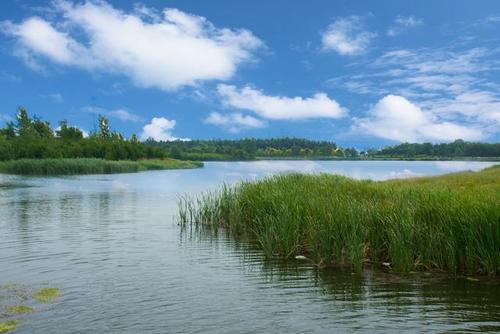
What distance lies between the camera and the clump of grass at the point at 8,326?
31.3 ft

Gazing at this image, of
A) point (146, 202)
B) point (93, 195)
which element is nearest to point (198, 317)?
point (146, 202)

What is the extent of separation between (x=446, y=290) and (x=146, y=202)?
27.6 meters

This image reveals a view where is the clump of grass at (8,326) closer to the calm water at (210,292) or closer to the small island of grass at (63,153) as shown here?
the calm water at (210,292)

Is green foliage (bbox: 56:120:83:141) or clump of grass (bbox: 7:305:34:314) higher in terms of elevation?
green foliage (bbox: 56:120:83:141)

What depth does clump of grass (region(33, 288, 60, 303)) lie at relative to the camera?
1172 centimetres

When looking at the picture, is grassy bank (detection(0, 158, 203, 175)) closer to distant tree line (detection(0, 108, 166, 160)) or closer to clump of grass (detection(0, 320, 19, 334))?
distant tree line (detection(0, 108, 166, 160))

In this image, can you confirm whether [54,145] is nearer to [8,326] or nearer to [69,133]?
[69,133]

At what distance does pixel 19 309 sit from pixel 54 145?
98.1 meters

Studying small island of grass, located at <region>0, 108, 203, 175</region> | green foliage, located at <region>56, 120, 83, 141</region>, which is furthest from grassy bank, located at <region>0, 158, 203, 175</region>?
green foliage, located at <region>56, 120, 83, 141</region>

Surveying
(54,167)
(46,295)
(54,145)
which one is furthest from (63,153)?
(46,295)

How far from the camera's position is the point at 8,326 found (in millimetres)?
9742

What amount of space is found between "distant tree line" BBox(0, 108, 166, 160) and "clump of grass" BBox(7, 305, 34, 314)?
91486 mm

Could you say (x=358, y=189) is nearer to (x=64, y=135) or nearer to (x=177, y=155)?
(x=64, y=135)

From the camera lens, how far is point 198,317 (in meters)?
10.5
